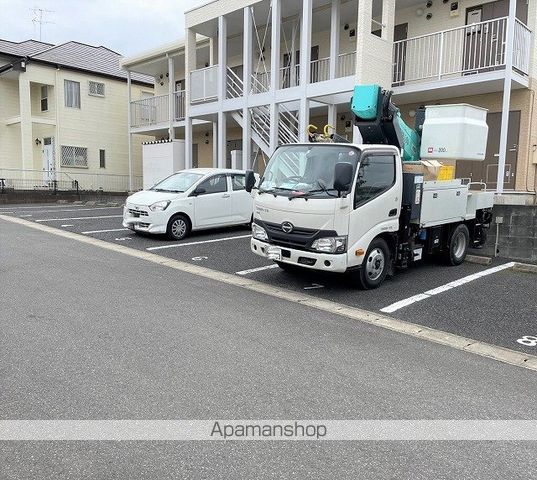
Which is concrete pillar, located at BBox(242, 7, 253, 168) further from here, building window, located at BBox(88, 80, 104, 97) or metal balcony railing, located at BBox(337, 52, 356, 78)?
building window, located at BBox(88, 80, 104, 97)

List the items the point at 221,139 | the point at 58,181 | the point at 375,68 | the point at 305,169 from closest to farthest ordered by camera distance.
Result: the point at 305,169 < the point at 375,68 < the point at 221,139 < the point at 58,181

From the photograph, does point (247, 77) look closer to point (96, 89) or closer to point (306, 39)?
point (306, 39)

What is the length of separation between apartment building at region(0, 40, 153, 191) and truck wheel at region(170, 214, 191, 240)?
1347cm

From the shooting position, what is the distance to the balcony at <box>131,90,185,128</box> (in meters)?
20.6

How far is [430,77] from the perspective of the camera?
1272 centimetres

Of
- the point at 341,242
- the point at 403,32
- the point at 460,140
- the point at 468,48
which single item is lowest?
the point at 341,242

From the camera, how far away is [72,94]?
25.5 meters

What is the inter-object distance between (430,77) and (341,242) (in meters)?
8.27

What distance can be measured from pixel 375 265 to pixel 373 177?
1.31m

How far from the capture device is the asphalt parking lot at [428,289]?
5699 millimetres

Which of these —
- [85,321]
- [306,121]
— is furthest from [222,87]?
[85,321]

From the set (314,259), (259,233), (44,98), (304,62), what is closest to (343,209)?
(314,259)

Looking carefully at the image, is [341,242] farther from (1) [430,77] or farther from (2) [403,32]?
(2) [403,32]

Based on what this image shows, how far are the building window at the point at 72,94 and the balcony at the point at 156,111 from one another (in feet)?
13.5
